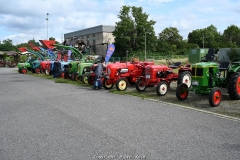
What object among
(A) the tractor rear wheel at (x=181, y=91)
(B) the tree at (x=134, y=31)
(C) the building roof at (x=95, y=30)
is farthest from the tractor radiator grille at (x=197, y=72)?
(C) the building roof at (x=95, y=30)

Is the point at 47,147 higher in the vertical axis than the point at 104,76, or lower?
lower

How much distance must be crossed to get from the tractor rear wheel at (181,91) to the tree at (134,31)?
4803 cm

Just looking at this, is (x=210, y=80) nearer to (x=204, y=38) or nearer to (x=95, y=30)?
(x=95, y=30)

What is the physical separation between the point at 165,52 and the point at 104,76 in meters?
52.4

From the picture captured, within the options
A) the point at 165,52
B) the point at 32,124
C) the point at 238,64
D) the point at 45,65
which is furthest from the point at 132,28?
the point at 32,124

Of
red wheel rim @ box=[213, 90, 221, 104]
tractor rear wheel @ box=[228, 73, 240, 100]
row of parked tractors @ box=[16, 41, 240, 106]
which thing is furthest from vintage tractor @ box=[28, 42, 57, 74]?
red wheel rim @ box=[213, 90, 221, 104]

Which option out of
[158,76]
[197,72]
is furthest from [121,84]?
[197,72]

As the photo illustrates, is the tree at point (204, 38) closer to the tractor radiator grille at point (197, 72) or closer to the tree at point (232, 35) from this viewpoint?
the tree at point (232, 35)

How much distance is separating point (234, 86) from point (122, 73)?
5764 mm

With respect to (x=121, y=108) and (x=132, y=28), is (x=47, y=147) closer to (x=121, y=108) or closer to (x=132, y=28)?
(x=121, y=108)

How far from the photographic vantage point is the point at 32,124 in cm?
616

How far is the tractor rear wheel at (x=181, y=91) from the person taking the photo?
8655 millimetres

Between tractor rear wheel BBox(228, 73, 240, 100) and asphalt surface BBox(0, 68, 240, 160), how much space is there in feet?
6.56

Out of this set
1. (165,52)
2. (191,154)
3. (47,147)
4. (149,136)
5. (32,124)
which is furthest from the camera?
(165,52)
